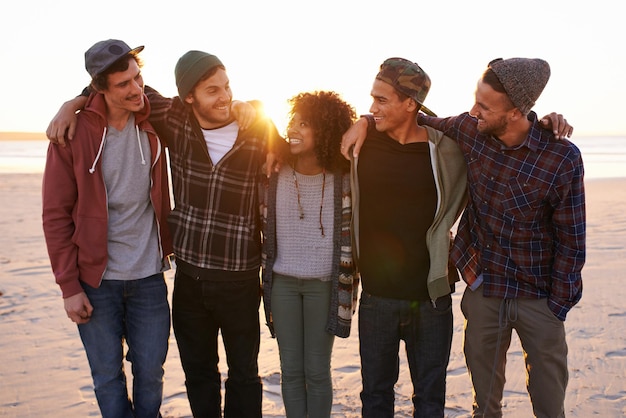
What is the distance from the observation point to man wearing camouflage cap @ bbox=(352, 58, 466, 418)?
3.36m

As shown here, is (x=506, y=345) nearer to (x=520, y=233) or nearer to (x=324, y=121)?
(x=520, y=233)

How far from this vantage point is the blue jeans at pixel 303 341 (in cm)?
350

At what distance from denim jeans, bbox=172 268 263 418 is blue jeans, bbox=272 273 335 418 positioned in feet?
0.57

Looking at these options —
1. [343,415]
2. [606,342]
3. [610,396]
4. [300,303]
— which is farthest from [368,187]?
[606,342]

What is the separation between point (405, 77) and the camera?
3420 millimetres

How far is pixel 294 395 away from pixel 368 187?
1.28 metres

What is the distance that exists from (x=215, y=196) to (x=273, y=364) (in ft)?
6.90

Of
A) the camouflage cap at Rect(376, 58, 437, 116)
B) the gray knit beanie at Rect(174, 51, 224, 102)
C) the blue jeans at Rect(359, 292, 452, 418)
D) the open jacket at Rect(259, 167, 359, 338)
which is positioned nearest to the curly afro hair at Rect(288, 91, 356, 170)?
the open jacket at Rect(259, 167, 359, 338)

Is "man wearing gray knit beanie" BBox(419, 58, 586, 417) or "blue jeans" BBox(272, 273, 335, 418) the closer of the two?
"man wearing gray knit beanie" BBox(419, 58, 586, 417)

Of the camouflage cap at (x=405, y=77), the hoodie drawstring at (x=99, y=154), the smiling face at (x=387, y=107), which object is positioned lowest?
the hoodie drawstring at (x=99, y=154)

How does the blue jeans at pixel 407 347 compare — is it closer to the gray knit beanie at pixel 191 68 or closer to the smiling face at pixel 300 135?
the smiling face at pixel 300 135

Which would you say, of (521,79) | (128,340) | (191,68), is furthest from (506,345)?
(191,68)

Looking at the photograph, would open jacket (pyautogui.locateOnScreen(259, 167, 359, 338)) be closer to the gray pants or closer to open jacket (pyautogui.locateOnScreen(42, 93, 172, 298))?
the gray pants

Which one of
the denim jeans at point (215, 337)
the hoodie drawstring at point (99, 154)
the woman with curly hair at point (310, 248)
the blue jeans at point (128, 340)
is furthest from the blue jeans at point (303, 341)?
the hoodie drawstring at point (99, 154)
